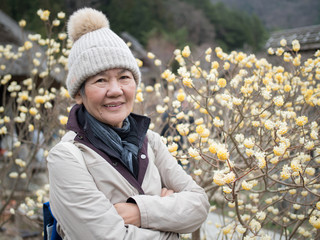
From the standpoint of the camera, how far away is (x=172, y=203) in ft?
4.85


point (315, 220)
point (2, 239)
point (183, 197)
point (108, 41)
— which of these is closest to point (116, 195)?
point (183, 197)

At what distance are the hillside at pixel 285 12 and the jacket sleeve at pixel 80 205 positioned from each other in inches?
1338

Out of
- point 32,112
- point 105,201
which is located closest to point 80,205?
point 105,201

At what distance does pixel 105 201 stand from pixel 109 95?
0.52 meters

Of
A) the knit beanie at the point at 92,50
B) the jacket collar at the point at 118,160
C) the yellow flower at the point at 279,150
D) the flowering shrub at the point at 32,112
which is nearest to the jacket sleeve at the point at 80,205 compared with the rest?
the jacket collar at the point at 118,160

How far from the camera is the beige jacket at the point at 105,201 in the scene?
1275mm

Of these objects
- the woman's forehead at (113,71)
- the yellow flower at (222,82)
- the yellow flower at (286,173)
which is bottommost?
the yellow flower at (286,173)

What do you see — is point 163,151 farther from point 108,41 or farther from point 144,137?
point 108,41

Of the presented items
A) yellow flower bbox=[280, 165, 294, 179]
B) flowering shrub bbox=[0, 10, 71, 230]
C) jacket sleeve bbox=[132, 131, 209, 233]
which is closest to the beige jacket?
jacket sleeve bbox=[132, 131, 209, 233]

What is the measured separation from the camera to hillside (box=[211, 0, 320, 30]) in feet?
104

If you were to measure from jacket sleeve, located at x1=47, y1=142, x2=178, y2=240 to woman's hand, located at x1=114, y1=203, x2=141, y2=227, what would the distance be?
0.12ft

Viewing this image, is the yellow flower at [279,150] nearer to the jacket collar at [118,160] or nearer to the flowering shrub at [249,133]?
the flowering shrub at [249,133]

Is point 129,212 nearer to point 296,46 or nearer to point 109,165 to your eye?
point 109,165

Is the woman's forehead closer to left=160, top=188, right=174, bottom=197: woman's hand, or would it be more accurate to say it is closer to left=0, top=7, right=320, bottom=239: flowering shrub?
left=0, top=7, right=320, bottom=239: flowering shrub
